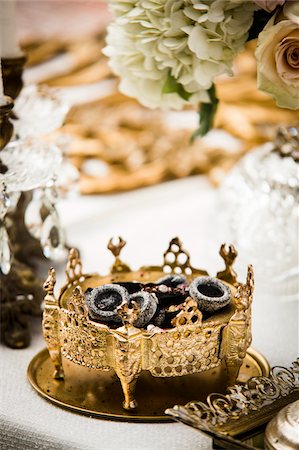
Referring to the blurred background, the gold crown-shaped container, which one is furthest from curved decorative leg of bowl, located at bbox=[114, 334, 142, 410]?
the blurred background

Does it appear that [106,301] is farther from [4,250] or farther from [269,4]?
[269,4]

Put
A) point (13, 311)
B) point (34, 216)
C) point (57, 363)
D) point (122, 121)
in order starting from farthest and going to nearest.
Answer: point (122, 121), point (34, 216), point (13, 311), point (57, 363)

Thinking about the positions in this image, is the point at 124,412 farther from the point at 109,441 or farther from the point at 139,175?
the point at 139,175

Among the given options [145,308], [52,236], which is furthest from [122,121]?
[145,308]

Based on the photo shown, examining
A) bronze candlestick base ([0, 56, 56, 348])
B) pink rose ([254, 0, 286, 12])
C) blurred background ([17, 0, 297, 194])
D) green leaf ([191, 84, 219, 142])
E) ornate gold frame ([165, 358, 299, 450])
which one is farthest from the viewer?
blurred background ([17, 0, 297, 194])

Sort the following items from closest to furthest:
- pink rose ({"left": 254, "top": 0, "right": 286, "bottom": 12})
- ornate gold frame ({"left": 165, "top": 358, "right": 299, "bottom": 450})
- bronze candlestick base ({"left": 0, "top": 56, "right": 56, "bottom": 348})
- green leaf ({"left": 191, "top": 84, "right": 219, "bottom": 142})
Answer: ornate gold frame ({"left": 165, "top": 358, "right": 299, "bottom": 450})
pink rose ({"left": 254, "top": 0, "right": 286, "bottom": 12})
bronze candlestick base ({"left": 0, "top": 56, "right": 56, "bottom": 348})
green leaf ({"left": 191, "top": 84, "right": 219, "bottom": 142})

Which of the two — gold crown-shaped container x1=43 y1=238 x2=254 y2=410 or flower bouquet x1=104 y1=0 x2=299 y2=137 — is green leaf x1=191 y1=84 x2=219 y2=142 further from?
gold crown-shaped container x1=43 y1=238 x2=254 y2=410
